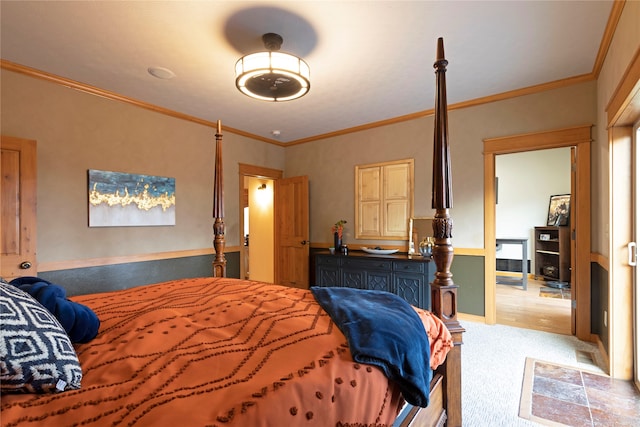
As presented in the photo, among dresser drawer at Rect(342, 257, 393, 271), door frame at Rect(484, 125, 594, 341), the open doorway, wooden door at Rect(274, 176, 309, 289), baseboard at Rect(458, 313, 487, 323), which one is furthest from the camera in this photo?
the open doorway

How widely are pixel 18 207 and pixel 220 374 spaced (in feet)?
9.80

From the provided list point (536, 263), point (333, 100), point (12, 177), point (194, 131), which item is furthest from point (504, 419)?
point (536, 263)

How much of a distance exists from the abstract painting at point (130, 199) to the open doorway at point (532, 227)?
17.1ft

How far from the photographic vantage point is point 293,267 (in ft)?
17.5

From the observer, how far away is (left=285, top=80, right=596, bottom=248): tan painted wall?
11.3 ft

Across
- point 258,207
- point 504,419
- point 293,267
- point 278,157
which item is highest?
point 278,157

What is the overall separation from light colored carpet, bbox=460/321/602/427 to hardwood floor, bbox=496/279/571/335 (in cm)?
24

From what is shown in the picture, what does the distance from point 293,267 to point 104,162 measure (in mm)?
3057

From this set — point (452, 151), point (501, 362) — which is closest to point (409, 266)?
point (501, 362)

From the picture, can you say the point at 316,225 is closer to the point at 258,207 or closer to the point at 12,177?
the point at 258,207

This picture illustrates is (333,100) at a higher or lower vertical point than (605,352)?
higher

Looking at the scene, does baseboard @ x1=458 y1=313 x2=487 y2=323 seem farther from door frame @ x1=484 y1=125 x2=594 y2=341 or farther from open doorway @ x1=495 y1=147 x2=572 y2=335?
open doorway @ x1=495 y1=147 x2=572 y2=335

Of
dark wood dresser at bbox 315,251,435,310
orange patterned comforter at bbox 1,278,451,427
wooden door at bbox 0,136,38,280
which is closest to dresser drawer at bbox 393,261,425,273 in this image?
dark wood dresser at bbox 315,251,435,310

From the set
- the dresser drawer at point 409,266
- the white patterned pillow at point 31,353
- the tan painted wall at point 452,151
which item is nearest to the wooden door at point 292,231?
the tan painted wall at point 452,151
